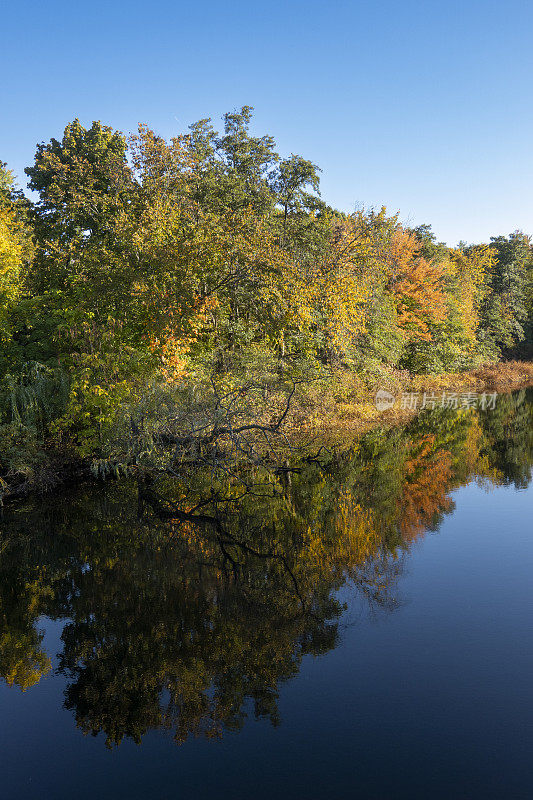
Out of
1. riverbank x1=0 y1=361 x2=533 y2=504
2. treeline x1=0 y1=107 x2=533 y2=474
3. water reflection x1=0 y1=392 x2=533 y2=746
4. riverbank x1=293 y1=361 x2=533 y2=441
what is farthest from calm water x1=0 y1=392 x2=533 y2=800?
riverbank x1=293 y1=361 x2=533 y2=441

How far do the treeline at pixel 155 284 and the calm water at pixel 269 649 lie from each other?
16.0ft

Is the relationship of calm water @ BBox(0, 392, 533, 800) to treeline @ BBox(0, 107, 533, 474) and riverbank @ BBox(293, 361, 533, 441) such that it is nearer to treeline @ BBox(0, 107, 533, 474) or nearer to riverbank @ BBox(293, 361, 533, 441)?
treeline @ BBox(0, 107, 533, 474)

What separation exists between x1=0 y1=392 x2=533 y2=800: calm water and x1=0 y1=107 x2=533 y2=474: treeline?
489 centimetres

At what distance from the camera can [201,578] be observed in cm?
1041

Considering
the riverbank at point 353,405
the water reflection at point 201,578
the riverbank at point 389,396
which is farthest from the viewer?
the riverbank at point 389,396

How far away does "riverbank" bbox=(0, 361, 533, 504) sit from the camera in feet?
55.4

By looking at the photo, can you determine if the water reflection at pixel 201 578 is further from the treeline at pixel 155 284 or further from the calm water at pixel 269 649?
the treeline at pixel 155 284

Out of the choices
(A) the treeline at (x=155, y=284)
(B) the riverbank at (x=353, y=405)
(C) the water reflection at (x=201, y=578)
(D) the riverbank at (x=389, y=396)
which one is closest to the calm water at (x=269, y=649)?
(C) the water reflection at (x=201, y=578)

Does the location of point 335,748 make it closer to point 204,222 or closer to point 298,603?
point 298,603

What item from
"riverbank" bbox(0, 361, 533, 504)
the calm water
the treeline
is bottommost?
the calm water

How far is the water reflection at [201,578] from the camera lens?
730cm

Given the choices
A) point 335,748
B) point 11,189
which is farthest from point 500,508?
point 11,189

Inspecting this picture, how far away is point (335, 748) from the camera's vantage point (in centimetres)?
620

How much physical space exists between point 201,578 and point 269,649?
277 centimetres
